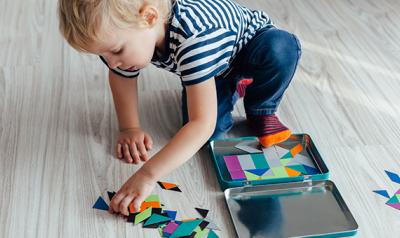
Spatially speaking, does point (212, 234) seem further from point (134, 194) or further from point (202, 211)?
point (134, 194)

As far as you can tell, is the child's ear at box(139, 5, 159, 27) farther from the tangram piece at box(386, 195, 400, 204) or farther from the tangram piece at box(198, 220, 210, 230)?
the tangram piece at box(386, 195, 400, 204)

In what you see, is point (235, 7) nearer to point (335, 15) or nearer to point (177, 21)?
point (177, 21)

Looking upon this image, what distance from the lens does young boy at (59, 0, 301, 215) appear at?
0.93 meters

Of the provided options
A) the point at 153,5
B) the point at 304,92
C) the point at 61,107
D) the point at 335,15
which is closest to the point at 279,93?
the point at 304,92

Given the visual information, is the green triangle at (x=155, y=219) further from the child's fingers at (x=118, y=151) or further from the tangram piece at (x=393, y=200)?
the tangram piece at (x=393, y=200)

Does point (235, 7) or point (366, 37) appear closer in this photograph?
point (235, 7)

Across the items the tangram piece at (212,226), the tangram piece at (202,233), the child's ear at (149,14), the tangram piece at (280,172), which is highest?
the child's ear at (149,14)

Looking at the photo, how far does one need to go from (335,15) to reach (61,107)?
0.97 metres

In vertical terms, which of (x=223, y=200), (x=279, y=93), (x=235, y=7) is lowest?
(x=223, y=200)

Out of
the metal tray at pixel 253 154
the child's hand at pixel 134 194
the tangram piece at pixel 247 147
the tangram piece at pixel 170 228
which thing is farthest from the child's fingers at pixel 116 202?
the tangram piece at pixel 247 147

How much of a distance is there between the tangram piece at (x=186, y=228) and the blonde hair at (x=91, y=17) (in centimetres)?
37

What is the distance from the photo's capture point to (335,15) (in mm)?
1821

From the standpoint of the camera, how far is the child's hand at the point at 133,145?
1.19 m

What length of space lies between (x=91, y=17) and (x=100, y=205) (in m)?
0.38
